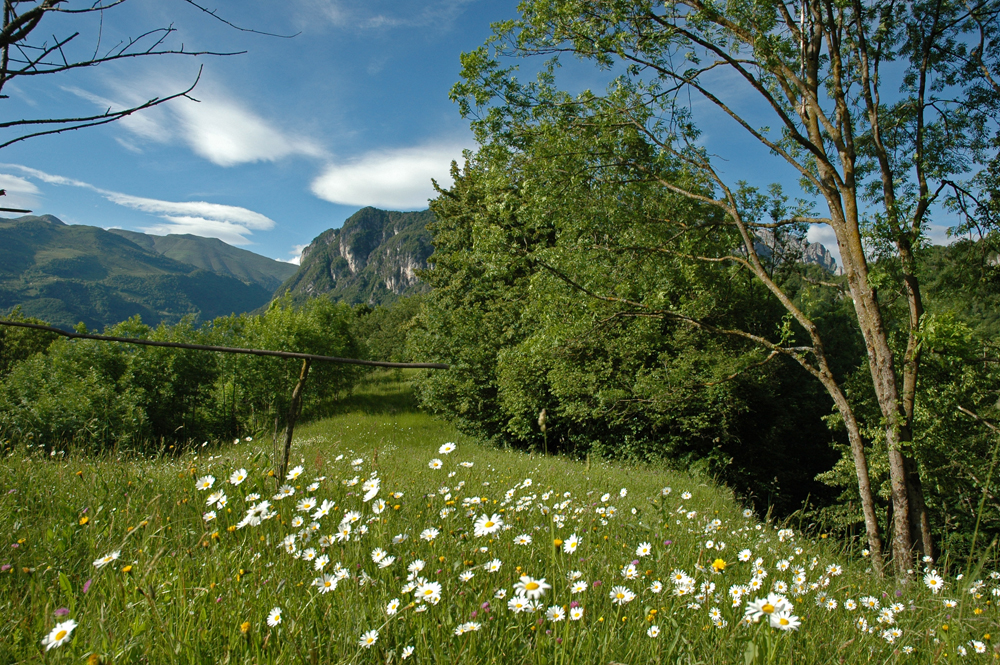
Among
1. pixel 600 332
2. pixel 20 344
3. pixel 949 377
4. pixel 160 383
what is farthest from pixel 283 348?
pixel 20 344

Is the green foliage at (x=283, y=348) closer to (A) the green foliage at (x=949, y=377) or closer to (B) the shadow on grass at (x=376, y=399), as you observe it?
(B) the shadow on grass at (x=376, y=399)

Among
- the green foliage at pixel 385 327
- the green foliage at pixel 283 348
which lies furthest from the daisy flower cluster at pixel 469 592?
the green foliage at pixel 385 327

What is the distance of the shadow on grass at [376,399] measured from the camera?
25.4 m

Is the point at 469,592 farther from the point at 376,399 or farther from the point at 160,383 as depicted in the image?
the point at 376,399

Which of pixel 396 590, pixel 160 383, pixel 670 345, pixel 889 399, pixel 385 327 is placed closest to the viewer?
pixel 396 590

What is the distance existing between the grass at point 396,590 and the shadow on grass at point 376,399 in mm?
21229

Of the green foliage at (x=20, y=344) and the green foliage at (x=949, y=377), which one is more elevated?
the green foliage at (x=949, y=377)

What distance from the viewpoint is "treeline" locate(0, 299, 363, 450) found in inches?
650

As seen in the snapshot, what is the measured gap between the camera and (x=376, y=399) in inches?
1120

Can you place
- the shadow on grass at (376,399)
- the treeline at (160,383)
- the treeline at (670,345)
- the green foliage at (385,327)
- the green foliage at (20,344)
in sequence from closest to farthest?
the treeline at (670,345) < the treeline at (160,383) < the shadow on grass at (376,399) < the green foliage at (20,344) < the green foliage at (385,327)

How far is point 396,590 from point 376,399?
27704 mm

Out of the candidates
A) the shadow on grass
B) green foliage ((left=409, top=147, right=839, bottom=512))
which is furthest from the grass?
the shadow on grass

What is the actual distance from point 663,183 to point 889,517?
12.3 m

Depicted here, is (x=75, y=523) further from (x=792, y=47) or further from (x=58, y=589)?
(x=792, y=47)
